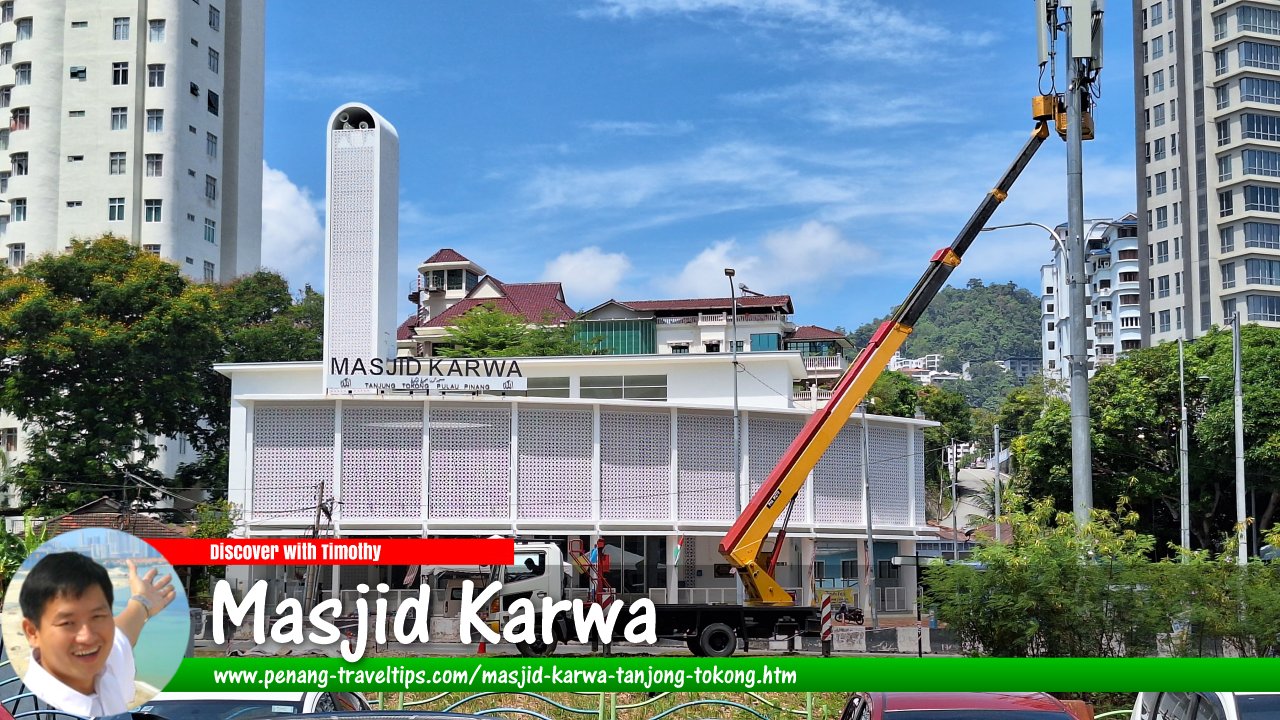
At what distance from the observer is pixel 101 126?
7881 cm

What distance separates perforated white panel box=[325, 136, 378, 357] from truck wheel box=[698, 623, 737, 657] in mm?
15504

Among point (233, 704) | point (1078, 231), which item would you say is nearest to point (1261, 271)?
point (1078, 231)

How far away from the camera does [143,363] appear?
55969mm

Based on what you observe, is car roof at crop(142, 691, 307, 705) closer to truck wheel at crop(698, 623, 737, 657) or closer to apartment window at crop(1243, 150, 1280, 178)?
truck wheel at crop(698, 623, 737, 657)

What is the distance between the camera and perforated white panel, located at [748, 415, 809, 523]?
37.8 metres

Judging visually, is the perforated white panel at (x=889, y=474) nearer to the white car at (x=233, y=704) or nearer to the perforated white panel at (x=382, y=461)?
the perforated white panel at (x=382, y=461)

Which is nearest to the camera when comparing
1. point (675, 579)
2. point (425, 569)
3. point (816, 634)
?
point (425, 569)

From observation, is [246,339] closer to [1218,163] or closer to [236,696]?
[236,696]

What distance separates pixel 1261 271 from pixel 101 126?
247 feet

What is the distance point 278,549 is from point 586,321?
72757 millimetres

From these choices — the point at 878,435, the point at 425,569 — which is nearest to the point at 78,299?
the point at 878,435

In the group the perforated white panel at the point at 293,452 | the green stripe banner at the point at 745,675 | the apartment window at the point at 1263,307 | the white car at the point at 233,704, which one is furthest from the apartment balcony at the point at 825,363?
the white car at the point at 233,704

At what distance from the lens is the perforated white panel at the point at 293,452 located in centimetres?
3534

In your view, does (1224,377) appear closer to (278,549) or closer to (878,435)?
(878,435)
